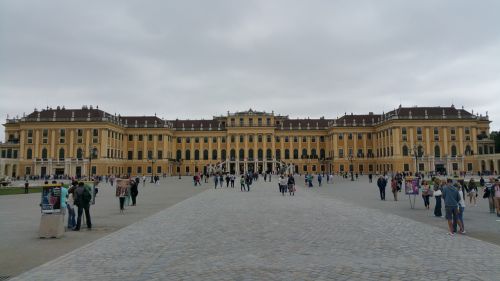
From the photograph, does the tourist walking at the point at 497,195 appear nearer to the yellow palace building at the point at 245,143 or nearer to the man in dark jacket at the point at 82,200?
the man in dark jacket at the point at 82,200

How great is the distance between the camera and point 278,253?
332 inches

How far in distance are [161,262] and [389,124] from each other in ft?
235

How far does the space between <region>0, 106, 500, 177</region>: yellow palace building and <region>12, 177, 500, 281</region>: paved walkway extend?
2110 inches

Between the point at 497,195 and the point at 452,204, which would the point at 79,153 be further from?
the point at 452,204

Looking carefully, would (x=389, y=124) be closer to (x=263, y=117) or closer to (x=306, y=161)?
(x=306, y=161)

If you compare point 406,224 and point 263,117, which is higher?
point 263,117

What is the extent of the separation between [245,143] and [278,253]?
79.7m

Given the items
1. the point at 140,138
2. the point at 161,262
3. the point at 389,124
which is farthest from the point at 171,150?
the point at 161,262

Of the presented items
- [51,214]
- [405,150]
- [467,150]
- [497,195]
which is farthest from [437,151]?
[51,214]

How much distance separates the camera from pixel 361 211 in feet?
53.9

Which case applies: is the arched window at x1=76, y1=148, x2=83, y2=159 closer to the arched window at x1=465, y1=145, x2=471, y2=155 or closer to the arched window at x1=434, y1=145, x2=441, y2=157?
the arched window at x1=434, y1=145, x2=441, y2=157

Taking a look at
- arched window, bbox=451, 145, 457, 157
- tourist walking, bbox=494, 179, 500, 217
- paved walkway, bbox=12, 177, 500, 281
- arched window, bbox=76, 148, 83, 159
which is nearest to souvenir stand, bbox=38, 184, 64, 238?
paved walkway, bbox=12, 177, 500, 281

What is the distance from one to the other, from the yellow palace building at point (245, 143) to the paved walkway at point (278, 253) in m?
53.6

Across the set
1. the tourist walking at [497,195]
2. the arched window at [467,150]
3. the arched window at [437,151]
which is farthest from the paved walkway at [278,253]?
the arched window at [467,150]
